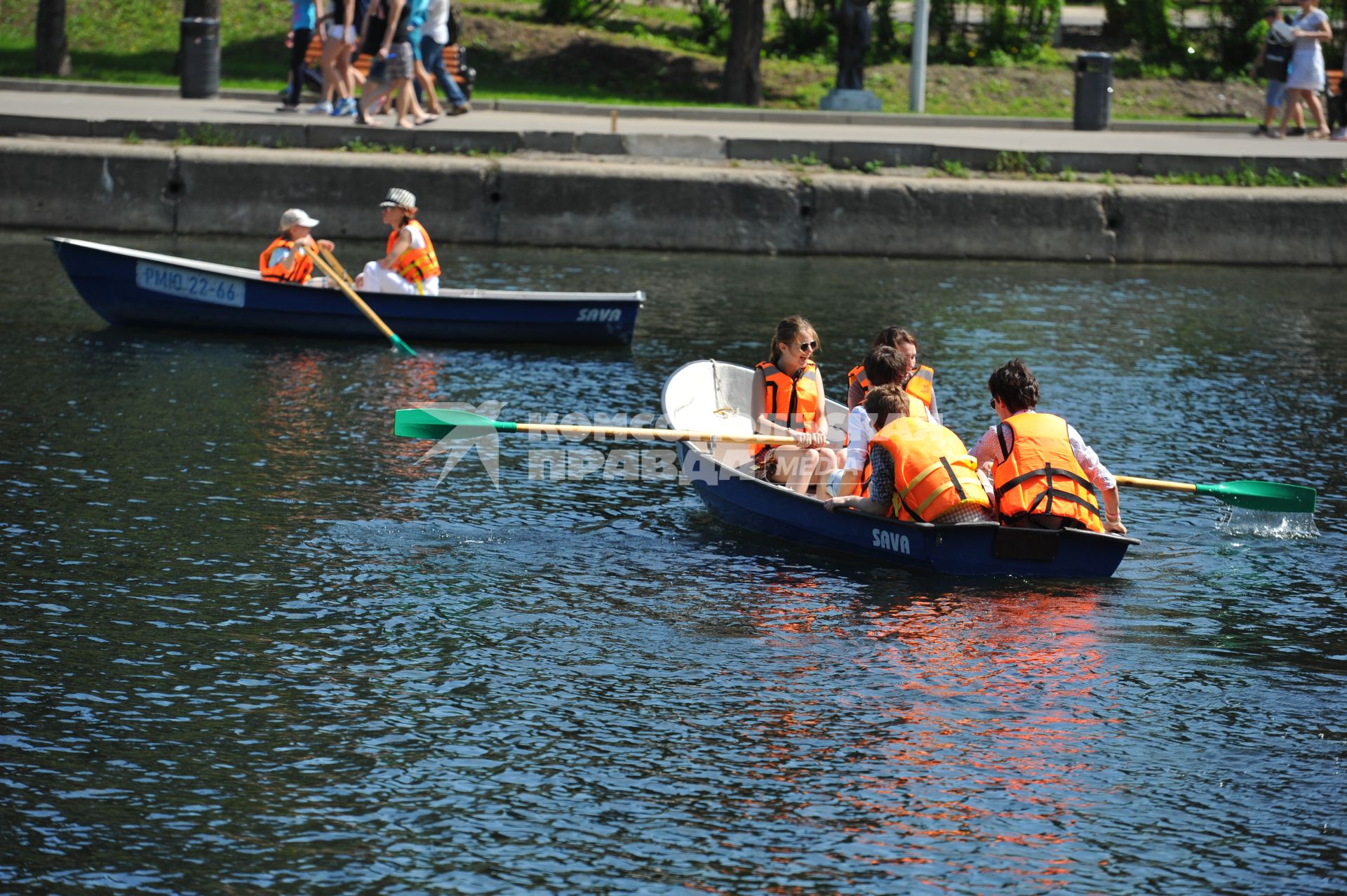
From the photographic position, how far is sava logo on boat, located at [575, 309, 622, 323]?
1558 centimetres

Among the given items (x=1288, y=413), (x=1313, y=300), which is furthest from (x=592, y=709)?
(x=1313, y=300)

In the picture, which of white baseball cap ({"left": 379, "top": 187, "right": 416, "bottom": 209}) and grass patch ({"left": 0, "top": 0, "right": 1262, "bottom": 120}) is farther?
grass patch ({"left": 0, "top": 0, "right": 1262, "bottom": 120})

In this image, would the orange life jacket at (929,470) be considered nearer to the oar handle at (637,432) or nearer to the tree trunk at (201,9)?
the oar handle at (637,432)

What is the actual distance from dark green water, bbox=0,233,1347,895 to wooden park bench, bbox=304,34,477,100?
437 inches

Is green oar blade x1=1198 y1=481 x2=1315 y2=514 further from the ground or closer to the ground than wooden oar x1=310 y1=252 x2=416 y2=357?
closer to the ground

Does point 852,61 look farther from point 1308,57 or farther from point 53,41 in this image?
point 53,41

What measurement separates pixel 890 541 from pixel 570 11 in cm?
2311

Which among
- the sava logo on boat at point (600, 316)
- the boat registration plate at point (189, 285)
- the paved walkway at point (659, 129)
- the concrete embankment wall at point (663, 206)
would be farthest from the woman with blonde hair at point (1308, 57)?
the boat registration plate at point (189, 285)

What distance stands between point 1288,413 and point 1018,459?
540 centimetres

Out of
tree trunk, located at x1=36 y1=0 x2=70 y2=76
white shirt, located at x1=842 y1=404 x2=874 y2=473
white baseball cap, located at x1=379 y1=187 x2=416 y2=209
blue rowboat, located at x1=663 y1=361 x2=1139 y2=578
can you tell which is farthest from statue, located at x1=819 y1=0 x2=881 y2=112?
white shirt, located at x1=842 y1=404 x2=874 y2=473

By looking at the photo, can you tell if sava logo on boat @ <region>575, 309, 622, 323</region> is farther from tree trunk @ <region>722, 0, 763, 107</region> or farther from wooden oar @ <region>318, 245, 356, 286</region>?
tree trunk @ <region>722, 0, 763, 107</region>

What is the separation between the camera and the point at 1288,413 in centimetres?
1381

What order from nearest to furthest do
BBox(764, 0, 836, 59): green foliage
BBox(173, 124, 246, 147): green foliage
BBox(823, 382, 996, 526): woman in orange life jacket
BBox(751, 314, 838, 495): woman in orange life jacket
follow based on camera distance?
BBox(823, 382, 996, 526): woman in orange life jacket
BBox(751, 314, 838, 495): woman in orange life jacket
BBox(173, 124, 246, 147): green foliage
BBox(764, 0, 836, 59): green foliage

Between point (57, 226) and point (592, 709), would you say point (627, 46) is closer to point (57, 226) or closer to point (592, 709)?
point (57, 226)
